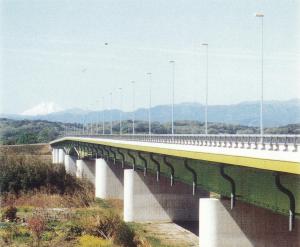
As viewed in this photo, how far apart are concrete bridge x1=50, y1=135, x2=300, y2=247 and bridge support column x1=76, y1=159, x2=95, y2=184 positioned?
127 ft

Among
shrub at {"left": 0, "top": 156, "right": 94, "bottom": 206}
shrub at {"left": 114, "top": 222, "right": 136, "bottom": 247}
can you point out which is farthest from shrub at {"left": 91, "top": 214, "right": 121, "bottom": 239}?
shrub at {"left": 0, "top": 156, "right": 94, "bottom": 206}

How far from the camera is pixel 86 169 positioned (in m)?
105

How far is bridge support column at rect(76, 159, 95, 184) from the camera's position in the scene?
102131 mm

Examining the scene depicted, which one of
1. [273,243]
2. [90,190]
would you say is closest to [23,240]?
[273,243]

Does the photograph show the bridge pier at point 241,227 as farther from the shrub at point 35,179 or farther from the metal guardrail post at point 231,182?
the shrub at point 35,179

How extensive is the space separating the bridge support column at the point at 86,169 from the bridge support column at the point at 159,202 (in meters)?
38.8

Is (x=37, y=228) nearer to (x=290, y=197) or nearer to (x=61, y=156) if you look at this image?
(x=290, y=197)

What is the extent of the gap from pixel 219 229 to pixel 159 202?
24.8 metres

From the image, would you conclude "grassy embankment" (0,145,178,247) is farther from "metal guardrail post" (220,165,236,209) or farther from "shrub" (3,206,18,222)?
"metal guardrail post" (220,165,236,209)

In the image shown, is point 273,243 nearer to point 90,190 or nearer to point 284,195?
point 284,195

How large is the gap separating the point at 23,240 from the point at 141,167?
912 inches

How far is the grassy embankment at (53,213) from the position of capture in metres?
42.6

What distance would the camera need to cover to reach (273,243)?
36125 mm

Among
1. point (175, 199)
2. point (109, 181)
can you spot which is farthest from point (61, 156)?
point (175, 199)
